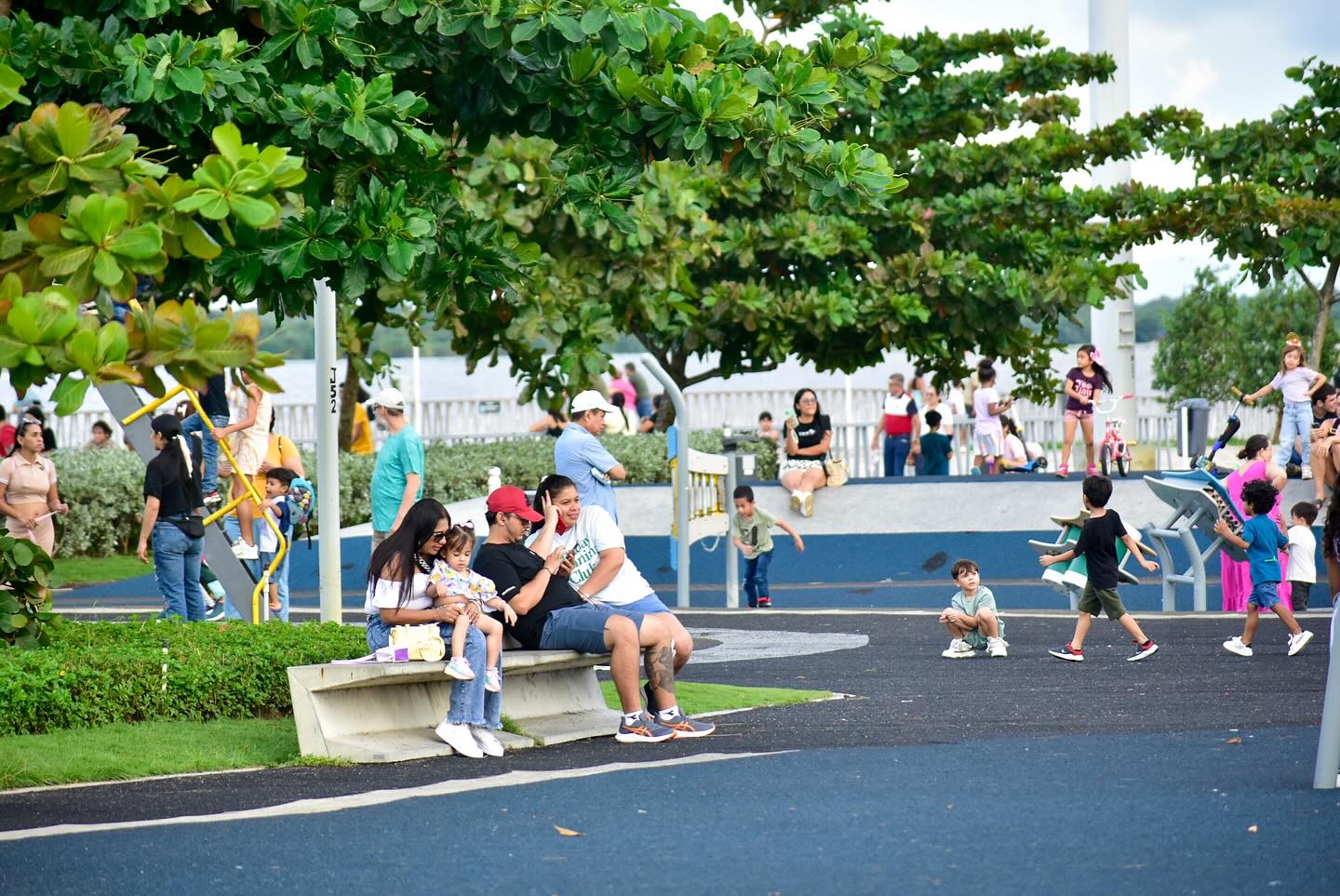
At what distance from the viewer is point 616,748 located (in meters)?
9.49

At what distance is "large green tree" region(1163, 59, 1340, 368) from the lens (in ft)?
77.0

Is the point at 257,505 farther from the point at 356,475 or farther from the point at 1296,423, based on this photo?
the point at 1296,423

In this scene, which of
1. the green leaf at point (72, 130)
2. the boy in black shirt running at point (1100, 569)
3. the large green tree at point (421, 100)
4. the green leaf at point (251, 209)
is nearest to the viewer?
the green leaf at point (251, 209)

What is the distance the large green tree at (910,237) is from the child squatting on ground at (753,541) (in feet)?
9.94

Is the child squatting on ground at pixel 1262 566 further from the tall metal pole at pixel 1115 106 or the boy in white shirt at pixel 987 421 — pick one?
the tall metal pole at pixel 1115 106

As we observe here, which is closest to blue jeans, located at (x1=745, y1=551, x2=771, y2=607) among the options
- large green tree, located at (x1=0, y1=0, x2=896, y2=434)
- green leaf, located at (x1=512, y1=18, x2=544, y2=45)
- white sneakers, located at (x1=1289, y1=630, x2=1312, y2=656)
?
white sneakers, located at (x1=1289, y1=630, x2=1312, y2=656)

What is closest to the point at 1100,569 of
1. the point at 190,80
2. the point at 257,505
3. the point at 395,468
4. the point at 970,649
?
the point at 970,649

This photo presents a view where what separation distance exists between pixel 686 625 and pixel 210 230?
8.05 metres

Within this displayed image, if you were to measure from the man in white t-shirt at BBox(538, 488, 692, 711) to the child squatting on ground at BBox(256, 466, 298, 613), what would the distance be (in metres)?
5.17

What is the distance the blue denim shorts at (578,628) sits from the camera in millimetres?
9844

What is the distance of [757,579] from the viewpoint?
18.5 meters

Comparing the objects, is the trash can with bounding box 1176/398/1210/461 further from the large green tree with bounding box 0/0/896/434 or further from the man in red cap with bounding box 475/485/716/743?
the man in red cap with bounding box 475/485/716/743

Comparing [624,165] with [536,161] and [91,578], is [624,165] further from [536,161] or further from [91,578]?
[91,578]

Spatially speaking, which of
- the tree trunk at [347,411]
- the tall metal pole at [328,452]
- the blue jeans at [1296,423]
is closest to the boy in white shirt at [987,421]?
the blue jeans at [1296,423]
